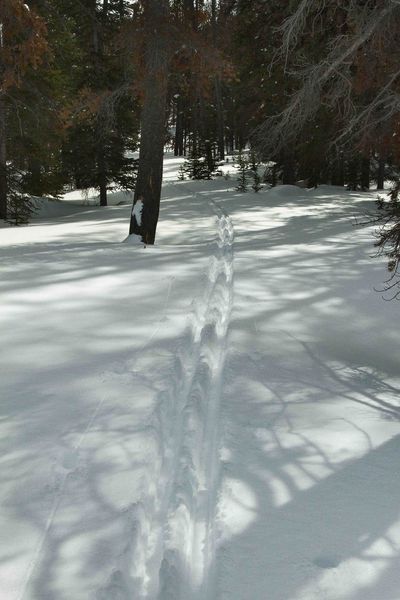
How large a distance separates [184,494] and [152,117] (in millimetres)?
9894

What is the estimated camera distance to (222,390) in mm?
4871

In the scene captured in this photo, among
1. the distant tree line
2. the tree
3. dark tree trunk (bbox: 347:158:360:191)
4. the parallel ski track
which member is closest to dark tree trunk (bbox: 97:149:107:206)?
the distant tree line

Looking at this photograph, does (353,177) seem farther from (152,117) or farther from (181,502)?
(181,502)

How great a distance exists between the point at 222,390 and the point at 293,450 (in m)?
1.01

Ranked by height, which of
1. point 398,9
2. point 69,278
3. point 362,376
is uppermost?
point 398,9

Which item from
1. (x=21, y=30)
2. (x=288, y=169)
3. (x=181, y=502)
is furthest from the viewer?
(x=288, y=169)

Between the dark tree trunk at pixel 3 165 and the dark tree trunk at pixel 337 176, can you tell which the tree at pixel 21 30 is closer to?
the dark tree trunk at pixel 3 165

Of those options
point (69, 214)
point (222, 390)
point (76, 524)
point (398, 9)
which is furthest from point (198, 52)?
point (69, 214)

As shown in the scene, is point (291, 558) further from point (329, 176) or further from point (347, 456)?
point (329, 176)

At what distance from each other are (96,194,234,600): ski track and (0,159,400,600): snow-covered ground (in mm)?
11

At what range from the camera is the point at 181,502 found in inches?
126

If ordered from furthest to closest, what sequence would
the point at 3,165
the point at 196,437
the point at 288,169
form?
the point at 288,169 < the point at 3,165 < the point at 196,437

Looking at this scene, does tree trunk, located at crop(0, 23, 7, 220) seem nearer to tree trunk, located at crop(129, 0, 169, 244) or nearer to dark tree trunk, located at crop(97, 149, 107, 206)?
dark tree trunk, located at crop(97, 149, 107, 206)

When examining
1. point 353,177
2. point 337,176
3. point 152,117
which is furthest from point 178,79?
point 337,176
